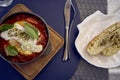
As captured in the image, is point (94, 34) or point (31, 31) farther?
point (94, 34)

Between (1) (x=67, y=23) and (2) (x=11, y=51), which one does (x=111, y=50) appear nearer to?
(1) (x=67, y=23)

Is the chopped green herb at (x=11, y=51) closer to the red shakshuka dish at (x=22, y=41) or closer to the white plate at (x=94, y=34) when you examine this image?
the red shakshuka dish at (x=22, y=41)

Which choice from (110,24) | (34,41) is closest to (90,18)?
(110,24)

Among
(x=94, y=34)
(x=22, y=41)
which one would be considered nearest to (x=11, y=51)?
(x=22, y=41)

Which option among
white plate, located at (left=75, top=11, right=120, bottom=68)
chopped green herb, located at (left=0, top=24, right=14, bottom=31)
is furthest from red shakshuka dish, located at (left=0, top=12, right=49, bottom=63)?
white plate, located at (left=75, top=11, right=120, bottom=68)

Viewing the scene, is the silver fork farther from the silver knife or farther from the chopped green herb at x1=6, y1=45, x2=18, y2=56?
the chopped green herb at x1=6, y1=45, x2=18, y2=56

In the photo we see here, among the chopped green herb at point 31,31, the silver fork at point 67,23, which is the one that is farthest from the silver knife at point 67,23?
the chopped green herb at point 31,31
